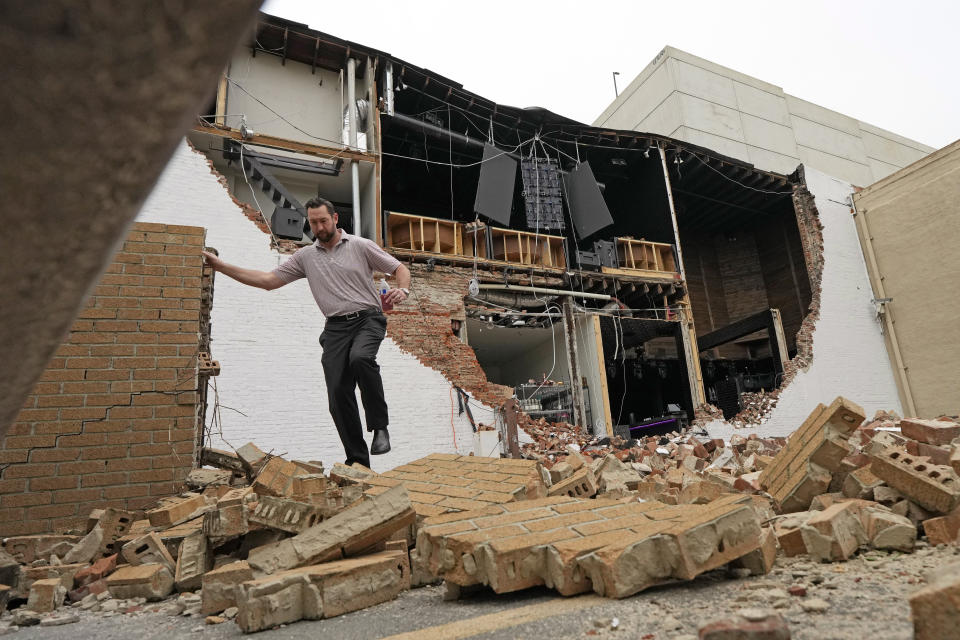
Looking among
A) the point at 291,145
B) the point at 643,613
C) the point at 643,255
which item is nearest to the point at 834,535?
the point at 643,613

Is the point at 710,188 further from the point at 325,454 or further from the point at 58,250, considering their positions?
the point at 58,250

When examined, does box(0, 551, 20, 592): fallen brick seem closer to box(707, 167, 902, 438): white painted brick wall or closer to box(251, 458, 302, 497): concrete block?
box(251, 458, 302, 497): concrete block

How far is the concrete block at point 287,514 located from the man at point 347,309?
1.36 meters

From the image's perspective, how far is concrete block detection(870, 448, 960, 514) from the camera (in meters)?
2.30

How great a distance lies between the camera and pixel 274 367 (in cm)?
764

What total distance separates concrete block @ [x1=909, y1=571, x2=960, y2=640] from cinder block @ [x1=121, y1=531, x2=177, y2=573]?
9.22ft

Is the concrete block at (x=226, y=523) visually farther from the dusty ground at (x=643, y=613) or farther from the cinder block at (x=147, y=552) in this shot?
the dusty ground at (x=643, y=613)

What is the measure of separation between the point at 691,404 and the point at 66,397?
12.0 meters

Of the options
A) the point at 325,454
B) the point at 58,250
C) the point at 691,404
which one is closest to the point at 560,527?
the point at 58,250

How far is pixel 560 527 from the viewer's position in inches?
84.5

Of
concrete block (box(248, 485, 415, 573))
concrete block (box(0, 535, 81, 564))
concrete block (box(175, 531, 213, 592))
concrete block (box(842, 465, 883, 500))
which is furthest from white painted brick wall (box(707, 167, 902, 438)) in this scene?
concrete block (box(0, 535, 81, 564))

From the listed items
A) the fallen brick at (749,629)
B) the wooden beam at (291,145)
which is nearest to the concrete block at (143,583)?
the fallen brick at (749,629)

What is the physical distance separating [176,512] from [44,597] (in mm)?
734

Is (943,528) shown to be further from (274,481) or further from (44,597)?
(44,597)
